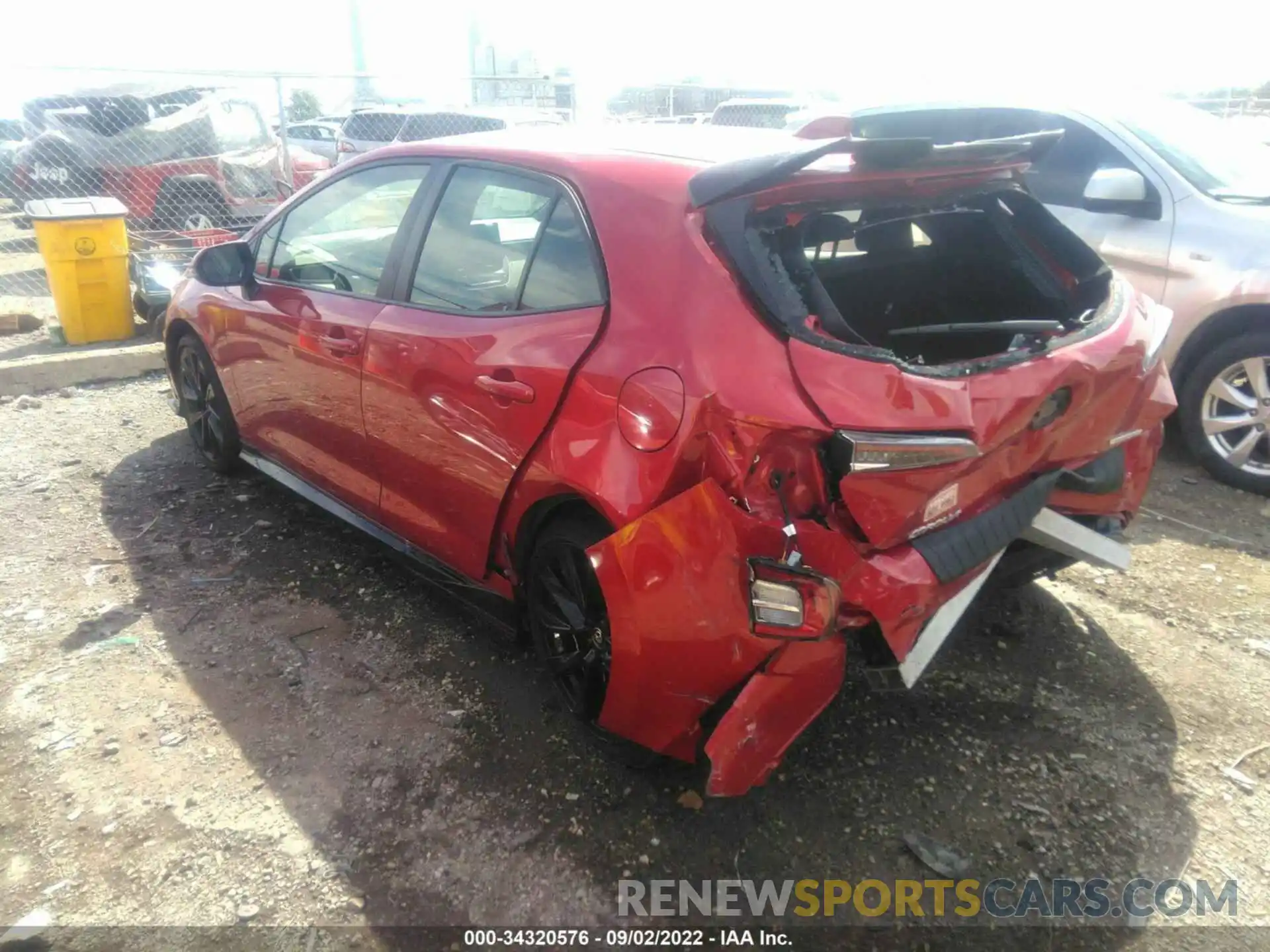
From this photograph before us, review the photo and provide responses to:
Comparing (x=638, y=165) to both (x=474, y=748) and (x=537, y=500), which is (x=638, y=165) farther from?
(x=474, y=748)

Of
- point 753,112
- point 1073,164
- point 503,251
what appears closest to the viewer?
point 503,251

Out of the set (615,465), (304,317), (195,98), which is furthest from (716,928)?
(195,98)

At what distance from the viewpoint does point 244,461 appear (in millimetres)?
4766

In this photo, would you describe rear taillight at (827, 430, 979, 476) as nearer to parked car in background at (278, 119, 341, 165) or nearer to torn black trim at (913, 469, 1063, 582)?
torn black trim at (913, 469, 1063, 582)

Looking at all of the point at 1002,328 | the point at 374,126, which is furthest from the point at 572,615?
the point at 374,126

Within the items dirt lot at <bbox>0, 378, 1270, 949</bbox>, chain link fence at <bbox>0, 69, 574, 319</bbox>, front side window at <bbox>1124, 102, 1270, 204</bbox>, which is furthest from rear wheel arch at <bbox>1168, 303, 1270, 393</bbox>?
chain link fence at <bbox>0, 69, 574, 319</bbox>

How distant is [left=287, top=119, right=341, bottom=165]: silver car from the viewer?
1806 centimetres

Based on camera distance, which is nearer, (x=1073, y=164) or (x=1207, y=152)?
(x=1207, y=152)

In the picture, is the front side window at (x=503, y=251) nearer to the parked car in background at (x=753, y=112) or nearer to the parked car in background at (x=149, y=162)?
the parked car in background at (x=149, y=162)

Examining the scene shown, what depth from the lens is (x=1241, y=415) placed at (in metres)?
4.63

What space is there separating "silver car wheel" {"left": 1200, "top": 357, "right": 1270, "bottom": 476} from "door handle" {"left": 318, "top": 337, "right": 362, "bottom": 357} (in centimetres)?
418

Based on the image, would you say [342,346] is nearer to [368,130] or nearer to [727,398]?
[727,398]

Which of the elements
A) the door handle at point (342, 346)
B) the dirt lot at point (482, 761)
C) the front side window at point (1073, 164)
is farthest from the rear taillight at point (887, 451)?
the front side window at point (1073, 164)

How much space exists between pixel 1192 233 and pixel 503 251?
3.74 metres
